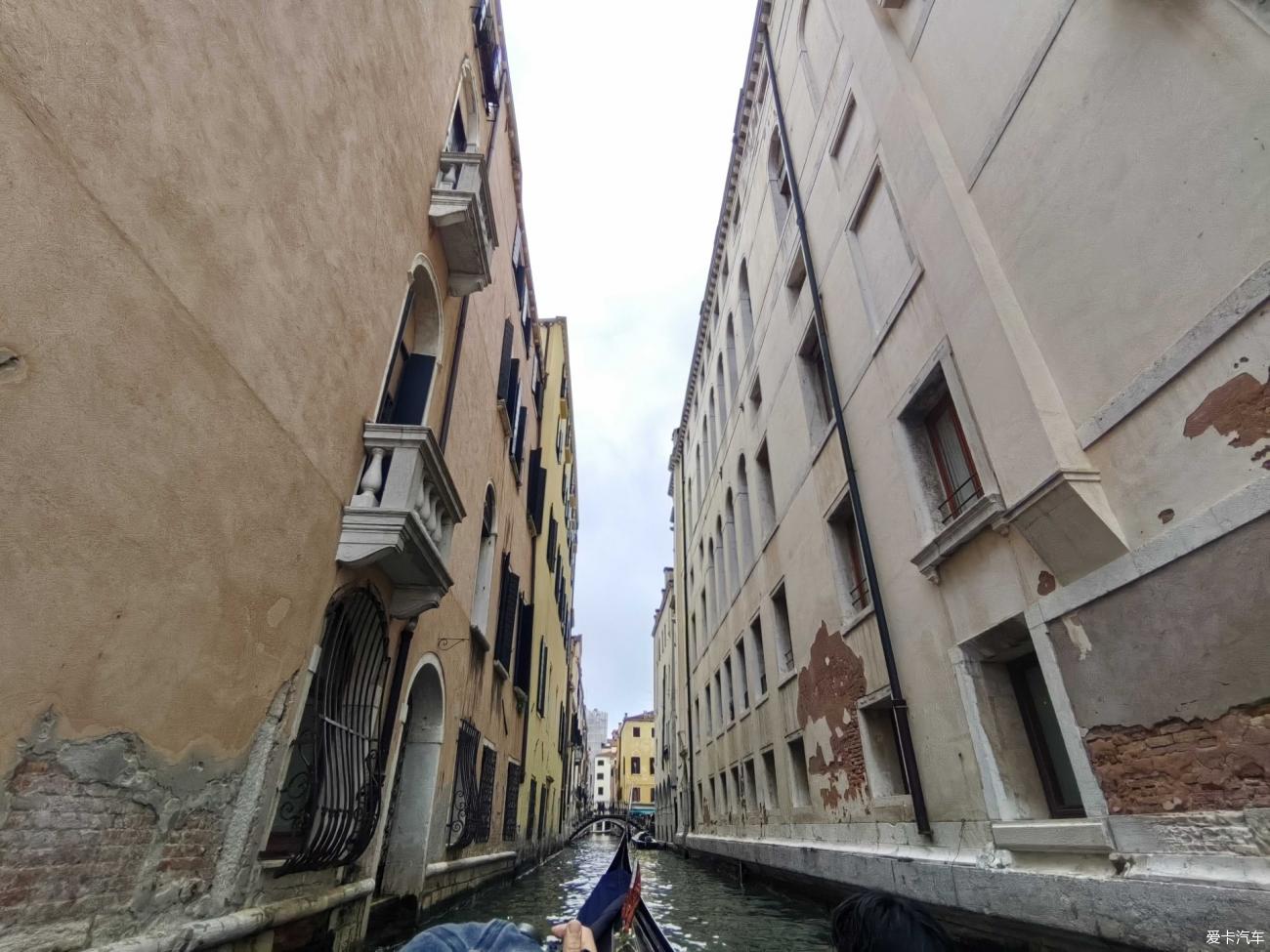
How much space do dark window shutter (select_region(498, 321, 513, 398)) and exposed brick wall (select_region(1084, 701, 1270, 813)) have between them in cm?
797

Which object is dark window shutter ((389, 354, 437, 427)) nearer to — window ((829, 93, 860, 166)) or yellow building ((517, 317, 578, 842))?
window ((829, 93, 860, 166))

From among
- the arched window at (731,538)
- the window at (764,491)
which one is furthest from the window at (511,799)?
the window at (764,491)

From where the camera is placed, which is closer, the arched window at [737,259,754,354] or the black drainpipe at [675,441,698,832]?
the arched window at [737,259,754,354]

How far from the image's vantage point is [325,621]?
13.1 feet

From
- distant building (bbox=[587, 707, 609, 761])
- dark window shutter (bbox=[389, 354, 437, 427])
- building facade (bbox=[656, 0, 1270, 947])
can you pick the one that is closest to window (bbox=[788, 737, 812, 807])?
building facade (bbox=[656, 0, 1270, 947])

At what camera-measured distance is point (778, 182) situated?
36.3 ft

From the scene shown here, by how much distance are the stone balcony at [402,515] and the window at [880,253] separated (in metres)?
4.61

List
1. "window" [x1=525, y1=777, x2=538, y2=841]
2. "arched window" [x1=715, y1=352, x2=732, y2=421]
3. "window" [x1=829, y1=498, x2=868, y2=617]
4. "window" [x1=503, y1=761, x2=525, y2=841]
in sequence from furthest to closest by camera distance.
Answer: "arched window" [x1=715, y1=352, x2=732, y2=421] → "window" [x1=525, y1=777, x2=538, y2=841] → "window" [x1=503, y1=761, x2=525, y2=841] → "window" [x1=829, y1=498, x2=868, y2=617]

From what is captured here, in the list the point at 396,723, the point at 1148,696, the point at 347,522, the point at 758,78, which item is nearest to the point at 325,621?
the point at 347,522

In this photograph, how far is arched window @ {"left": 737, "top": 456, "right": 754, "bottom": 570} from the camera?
1242cm

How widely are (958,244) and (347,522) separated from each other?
4995 millimetres

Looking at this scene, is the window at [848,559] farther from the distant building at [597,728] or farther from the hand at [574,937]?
the distant building at [597,728]

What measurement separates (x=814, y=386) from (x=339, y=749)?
7.40 metres

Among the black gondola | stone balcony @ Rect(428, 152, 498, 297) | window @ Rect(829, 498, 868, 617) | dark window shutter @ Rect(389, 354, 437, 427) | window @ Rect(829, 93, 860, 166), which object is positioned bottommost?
the black gondola
